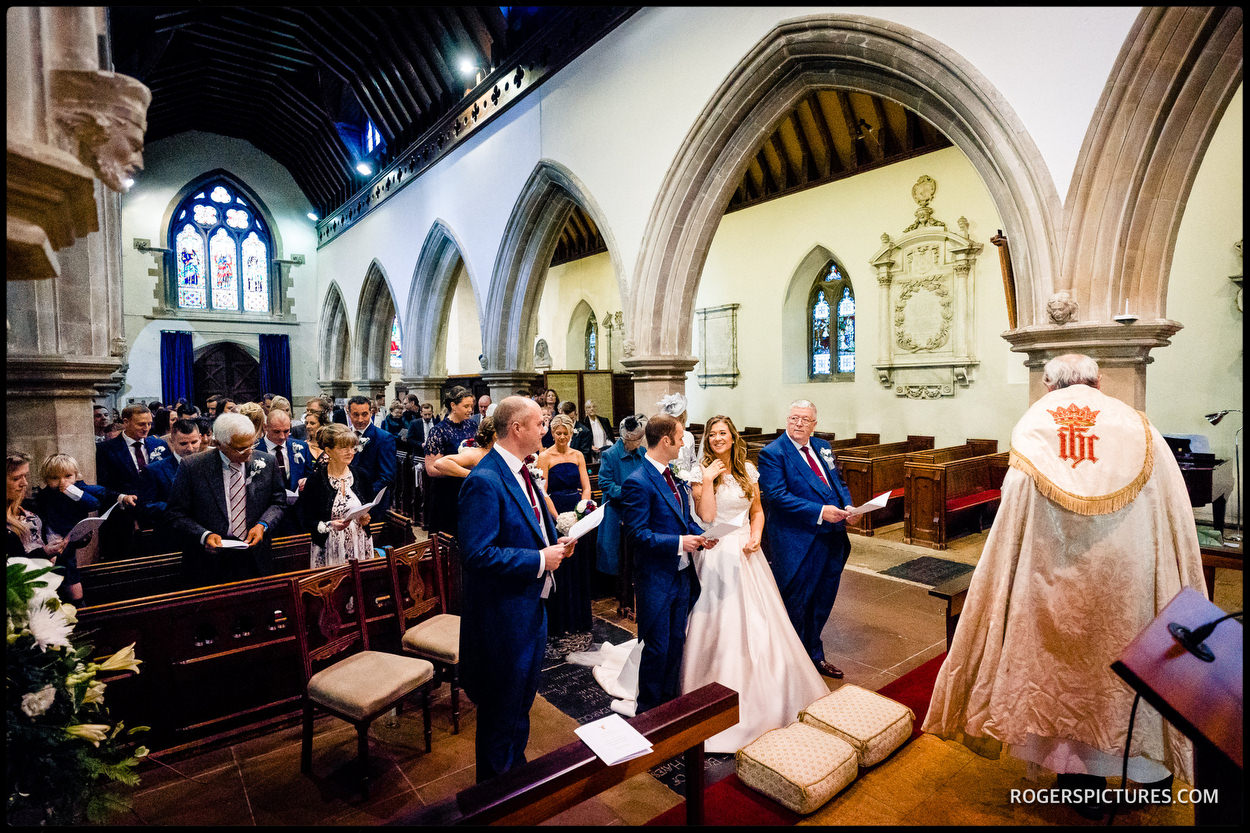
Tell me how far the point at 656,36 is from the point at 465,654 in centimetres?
670

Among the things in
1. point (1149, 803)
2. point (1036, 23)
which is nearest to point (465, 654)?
point (1149, 803)

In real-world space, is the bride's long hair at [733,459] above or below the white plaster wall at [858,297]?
below

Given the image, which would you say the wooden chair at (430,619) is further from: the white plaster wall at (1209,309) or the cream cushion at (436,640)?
→ the white plaster wall at (1209,309)

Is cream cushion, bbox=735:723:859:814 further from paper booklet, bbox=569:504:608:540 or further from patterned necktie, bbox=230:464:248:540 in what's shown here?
patterned necktie, bbox=230:464:248:540

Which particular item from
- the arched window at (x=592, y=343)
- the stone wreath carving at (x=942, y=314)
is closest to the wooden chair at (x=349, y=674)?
the stone wreath carving at (x=942, y=314)

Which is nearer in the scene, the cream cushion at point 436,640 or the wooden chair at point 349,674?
the wooden chair at point 349,674

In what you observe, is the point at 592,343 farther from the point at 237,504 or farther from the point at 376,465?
the point at 237,504

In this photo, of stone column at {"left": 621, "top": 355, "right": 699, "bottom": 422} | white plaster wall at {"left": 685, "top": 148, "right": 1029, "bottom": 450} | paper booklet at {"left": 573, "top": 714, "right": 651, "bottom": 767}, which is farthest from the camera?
white plaster wall at {"left": 685, "top": 148, "right": 1029, "bottom": 450}

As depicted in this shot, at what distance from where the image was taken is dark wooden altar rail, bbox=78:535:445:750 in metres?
3.00

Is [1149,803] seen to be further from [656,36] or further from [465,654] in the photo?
[656,36]

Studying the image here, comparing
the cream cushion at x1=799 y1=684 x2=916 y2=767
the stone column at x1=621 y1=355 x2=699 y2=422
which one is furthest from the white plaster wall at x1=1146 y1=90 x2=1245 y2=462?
the cream cushion at x1=799 y1=684 x2=916 y2=767

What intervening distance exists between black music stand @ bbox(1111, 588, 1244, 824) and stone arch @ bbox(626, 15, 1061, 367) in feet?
10.6

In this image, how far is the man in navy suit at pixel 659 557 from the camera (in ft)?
9.84

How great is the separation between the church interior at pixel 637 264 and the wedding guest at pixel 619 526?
0.98ft
